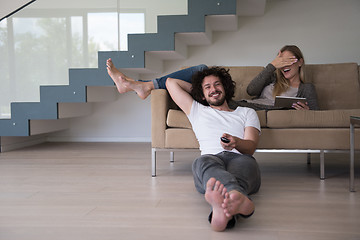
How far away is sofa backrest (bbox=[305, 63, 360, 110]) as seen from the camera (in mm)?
3111

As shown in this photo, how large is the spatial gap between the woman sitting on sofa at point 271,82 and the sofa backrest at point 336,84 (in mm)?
312

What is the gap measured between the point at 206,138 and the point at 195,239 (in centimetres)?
79

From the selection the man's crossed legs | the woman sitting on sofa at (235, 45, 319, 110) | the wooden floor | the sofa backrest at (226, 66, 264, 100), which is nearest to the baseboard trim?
the wooden floor

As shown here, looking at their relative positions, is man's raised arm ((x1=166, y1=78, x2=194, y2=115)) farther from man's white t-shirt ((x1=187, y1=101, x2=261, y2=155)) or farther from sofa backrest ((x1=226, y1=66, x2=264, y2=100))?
sofa backrest ((x1=226, y1=66, x2=264, y2=100))

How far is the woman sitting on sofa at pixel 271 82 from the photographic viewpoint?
2.68 m

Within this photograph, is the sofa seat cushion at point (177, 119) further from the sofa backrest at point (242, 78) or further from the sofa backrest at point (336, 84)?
the sofa backrest at point (336, 84)

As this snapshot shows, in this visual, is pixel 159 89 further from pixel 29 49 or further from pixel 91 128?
pixel 91 128

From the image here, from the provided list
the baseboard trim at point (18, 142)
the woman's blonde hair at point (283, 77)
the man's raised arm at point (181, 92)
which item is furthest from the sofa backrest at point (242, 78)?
the baseboard trim at point (18, 142)

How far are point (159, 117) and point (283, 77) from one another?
3.29ft

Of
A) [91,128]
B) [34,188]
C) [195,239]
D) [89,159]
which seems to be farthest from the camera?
[91,128]

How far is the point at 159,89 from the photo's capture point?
104 inches

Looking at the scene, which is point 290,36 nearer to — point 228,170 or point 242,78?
point 242,78

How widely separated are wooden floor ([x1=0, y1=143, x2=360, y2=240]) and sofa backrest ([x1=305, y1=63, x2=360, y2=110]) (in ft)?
1.62

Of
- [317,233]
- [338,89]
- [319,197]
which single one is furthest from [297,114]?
[317,233]
